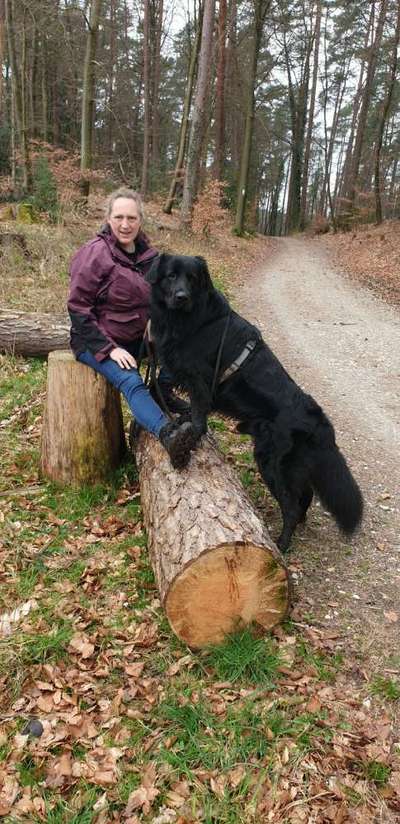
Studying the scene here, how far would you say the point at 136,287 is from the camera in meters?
3.94

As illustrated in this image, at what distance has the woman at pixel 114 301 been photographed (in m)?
3.78

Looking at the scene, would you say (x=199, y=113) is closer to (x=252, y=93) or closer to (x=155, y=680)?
(x=252, y=93)

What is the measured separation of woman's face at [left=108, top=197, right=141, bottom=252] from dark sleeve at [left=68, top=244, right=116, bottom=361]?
21 cm

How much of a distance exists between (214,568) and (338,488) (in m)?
1.12

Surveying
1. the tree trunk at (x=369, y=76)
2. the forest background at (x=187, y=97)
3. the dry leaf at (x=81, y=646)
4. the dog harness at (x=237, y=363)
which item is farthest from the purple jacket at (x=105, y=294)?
the tree trunk at (x=369, y=76)

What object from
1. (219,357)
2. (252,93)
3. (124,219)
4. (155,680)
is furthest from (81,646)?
(252,93)

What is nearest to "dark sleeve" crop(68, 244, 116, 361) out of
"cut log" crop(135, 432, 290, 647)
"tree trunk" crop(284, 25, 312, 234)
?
"cut log" crop(135, 432, 290, 647)

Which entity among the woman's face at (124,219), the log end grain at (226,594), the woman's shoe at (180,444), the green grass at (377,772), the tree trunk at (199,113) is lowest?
the green grass at (377,772)

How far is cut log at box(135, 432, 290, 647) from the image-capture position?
2770 mm

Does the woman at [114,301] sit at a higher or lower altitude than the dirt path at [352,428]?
higher

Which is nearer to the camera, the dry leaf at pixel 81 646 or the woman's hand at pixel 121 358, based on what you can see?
the dry leaf at pixel 81 646

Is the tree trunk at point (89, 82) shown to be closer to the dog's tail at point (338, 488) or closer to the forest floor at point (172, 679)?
the forest floor at point (172, 679)

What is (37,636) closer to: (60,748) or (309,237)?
(60,748)

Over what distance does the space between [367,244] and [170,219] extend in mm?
7692
